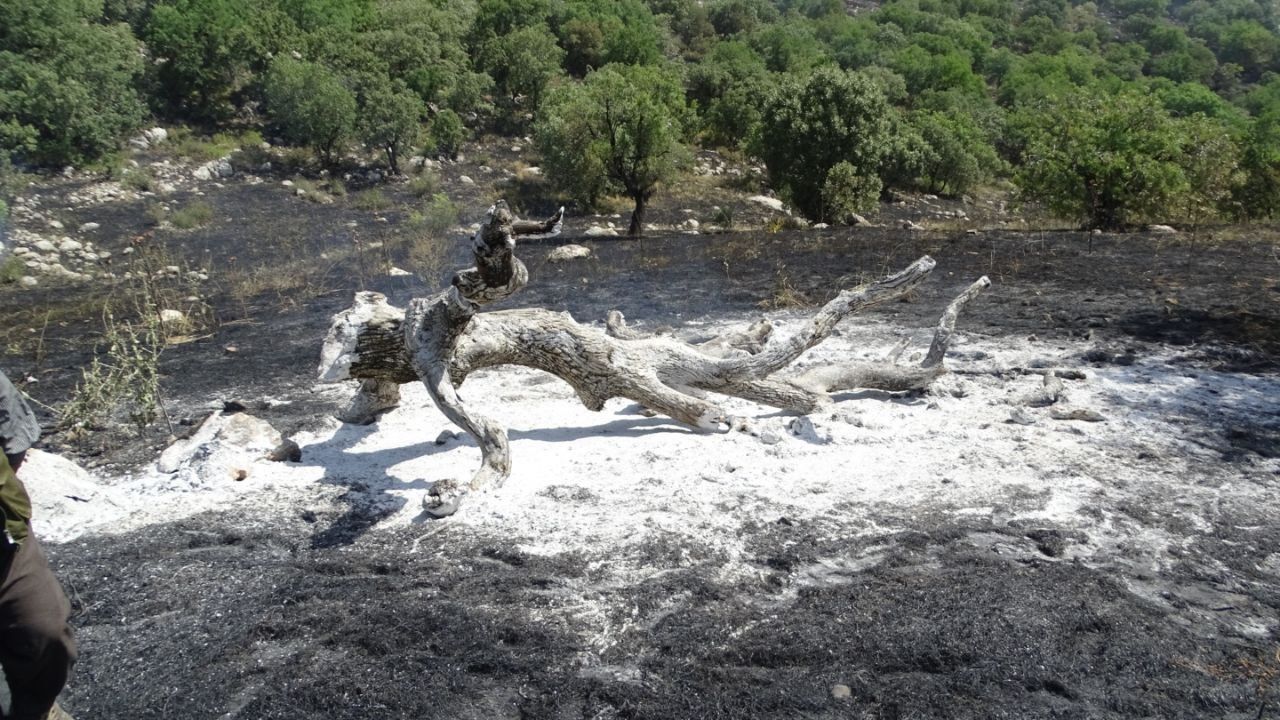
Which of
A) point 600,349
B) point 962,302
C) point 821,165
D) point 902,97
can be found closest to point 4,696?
point 600,349

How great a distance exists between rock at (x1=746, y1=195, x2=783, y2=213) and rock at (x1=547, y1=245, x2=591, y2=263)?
10579 mm

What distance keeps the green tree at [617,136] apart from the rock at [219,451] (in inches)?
544

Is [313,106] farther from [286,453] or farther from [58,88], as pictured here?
[286,453]

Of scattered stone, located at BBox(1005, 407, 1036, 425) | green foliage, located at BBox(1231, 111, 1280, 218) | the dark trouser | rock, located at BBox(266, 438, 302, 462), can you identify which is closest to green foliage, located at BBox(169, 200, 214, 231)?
rock, located at BBox(266, 438, 302, 462)

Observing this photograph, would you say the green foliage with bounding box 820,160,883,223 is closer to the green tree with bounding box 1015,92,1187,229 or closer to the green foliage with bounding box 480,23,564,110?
the green tree with bounding box 1015,92,1187,229

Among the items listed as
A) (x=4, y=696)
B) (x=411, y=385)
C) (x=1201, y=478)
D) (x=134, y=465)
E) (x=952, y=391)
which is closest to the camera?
(x=4, y=696)

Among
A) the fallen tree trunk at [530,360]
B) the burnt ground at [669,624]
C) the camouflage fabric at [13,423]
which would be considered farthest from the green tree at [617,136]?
the camouflage fabric at [13,423]

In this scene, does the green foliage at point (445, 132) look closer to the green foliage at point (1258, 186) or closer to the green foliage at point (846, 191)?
the green foliage at point (846, 191)

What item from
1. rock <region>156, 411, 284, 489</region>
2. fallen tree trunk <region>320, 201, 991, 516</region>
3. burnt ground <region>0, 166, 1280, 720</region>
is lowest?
rock <region>156, 411, 284, 489</region>

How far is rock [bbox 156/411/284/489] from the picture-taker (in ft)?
16.4

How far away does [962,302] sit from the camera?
22.4ft

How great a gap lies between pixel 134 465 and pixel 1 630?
3132 mm

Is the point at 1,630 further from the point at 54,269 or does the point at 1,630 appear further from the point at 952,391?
the point at 54,269

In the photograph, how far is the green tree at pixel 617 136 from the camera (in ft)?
60.5
